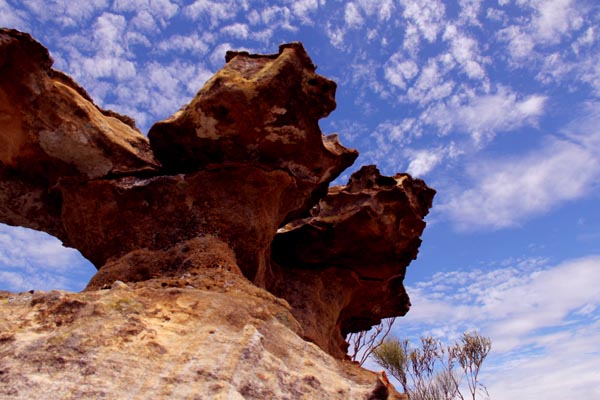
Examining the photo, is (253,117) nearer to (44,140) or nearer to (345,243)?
(44,140)

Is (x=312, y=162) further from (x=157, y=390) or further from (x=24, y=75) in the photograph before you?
(x=157, y=390)

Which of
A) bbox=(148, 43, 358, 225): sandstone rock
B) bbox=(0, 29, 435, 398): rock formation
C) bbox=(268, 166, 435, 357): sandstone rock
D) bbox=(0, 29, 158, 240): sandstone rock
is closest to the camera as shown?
bbox=(0, 29, 435, 398): rock formation

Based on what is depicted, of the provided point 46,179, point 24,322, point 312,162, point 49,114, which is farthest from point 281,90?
point 24,322

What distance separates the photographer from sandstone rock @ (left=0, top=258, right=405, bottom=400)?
2633mm

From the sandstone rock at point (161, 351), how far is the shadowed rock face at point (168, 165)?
1.13 meters

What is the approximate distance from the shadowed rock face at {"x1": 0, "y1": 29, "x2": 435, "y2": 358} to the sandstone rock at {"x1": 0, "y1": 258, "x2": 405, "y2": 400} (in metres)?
1.13

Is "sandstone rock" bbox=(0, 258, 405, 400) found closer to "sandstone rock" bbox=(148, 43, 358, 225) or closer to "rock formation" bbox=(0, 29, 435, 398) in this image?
"rock formation" bbox=(0, 29, 435, 398)

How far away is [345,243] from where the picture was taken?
26.0 ft

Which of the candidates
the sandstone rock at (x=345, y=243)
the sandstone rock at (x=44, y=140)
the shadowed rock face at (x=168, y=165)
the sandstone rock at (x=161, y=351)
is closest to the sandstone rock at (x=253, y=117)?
the shadowed rock face at (x=168, y=165)

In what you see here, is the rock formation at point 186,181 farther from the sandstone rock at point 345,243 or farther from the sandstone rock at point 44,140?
the sandstone rock at point 345,243

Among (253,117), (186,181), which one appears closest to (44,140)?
(186,181)

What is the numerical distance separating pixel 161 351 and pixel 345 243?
5168 mm

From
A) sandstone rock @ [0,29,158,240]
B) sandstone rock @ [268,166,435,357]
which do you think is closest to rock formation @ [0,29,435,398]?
sandstone rock @ [0,29,158,240]

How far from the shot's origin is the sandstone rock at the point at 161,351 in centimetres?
263
